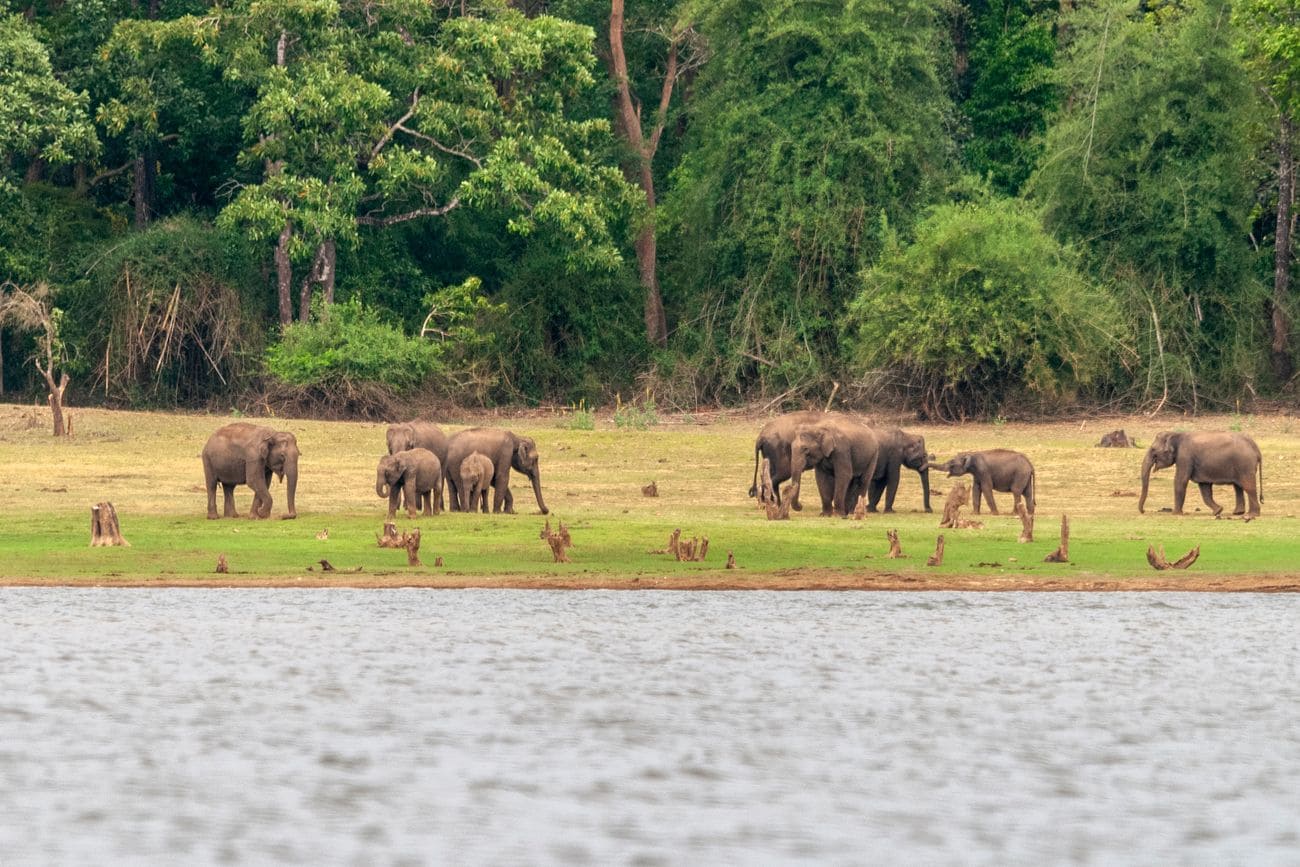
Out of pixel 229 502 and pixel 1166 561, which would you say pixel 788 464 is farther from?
pixel 229 502

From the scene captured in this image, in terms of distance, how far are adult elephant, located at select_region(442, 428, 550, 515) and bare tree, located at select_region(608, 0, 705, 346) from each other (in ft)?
77.1

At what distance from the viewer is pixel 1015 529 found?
93.5ft

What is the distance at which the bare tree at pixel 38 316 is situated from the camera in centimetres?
4428

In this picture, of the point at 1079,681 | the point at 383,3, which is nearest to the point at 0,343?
the point at 383,3

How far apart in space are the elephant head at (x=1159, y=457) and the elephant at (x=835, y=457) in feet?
12.1

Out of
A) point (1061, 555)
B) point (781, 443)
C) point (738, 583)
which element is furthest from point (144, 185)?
point (1061, 555)

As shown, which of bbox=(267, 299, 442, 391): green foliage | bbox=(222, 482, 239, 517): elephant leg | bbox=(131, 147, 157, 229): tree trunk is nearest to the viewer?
bbox=(222, 482, 239, 517): elephant leg

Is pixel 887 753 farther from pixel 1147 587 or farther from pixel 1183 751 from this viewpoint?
pixel 1147 587

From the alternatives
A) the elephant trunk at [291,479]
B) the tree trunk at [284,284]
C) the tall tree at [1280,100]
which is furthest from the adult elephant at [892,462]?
the tree trunk at [284,284]

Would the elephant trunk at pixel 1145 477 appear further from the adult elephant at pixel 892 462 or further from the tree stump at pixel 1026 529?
the tree stump at pixel 1026 529

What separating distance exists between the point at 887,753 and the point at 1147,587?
9.46 meters

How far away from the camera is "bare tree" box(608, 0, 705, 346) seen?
54594mm

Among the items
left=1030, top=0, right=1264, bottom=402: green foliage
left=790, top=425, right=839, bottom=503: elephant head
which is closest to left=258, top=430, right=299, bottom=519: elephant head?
left=790, top=425, right=839, bottom=503: elephant head

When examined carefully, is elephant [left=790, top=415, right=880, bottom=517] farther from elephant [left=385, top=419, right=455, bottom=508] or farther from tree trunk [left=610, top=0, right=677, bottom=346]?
tree trunk [left=610, top=0, right=677, bottom=346]
